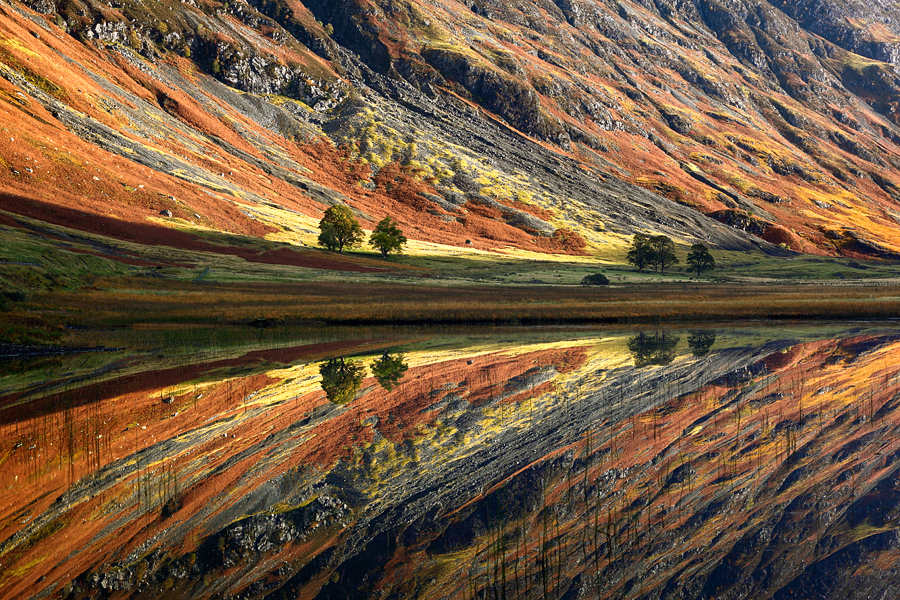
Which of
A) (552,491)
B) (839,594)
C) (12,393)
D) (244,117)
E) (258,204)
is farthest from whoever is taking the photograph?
(244,117)

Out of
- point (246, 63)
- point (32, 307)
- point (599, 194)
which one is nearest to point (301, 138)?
point (246, 63)

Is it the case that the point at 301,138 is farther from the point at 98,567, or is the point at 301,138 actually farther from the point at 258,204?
the point at 98,567

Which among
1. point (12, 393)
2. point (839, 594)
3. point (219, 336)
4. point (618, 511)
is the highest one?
point (839, 594)

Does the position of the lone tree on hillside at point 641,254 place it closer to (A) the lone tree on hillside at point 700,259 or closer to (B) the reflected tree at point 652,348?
(A) the lone tree on hillside at point 700,259

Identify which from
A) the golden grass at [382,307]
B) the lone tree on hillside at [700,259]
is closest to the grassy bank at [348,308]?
the golden grass at [382,307]

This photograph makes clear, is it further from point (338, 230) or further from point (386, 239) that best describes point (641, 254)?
point (338, 230)

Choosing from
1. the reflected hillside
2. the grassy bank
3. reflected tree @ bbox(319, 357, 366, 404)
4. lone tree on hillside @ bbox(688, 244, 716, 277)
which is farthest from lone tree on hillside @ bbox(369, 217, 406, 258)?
the reflected hillside

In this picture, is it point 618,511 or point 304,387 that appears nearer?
point 618,511
